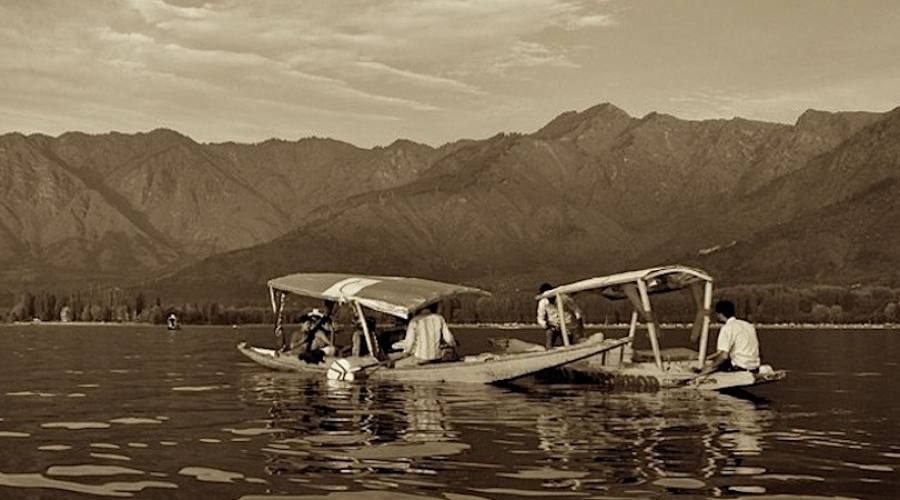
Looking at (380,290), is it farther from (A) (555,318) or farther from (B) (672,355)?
(B) (672,355)

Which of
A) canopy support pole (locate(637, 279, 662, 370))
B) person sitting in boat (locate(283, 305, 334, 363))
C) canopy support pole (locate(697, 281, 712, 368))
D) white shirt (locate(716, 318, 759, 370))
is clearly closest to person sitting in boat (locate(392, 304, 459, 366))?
person sitting in boat (locate(283, 305, 334, 363))

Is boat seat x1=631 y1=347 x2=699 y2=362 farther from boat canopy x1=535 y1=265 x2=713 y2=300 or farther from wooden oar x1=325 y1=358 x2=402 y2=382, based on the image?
wooden oar x1=325 y1=358 x2=402 y2=382

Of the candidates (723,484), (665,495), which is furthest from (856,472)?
(665,495)

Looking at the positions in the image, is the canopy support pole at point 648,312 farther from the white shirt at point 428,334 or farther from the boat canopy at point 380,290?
the white shirt at point 428,334

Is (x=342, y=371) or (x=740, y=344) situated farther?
(x=342, y=371)

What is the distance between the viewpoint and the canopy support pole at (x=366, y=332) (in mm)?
40531

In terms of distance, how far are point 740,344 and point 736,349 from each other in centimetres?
24

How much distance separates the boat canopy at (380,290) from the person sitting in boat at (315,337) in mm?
1309

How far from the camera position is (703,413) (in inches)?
1178

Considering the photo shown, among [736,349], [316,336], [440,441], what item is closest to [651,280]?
[736,349]

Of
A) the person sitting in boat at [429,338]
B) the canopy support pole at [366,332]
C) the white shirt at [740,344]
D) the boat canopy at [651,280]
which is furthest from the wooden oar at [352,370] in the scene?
the white shirt at [740,344]

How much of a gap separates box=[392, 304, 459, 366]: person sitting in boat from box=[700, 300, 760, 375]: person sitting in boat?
30.5 ft

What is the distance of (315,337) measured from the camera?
1786 inches

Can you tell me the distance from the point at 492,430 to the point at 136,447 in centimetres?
805
